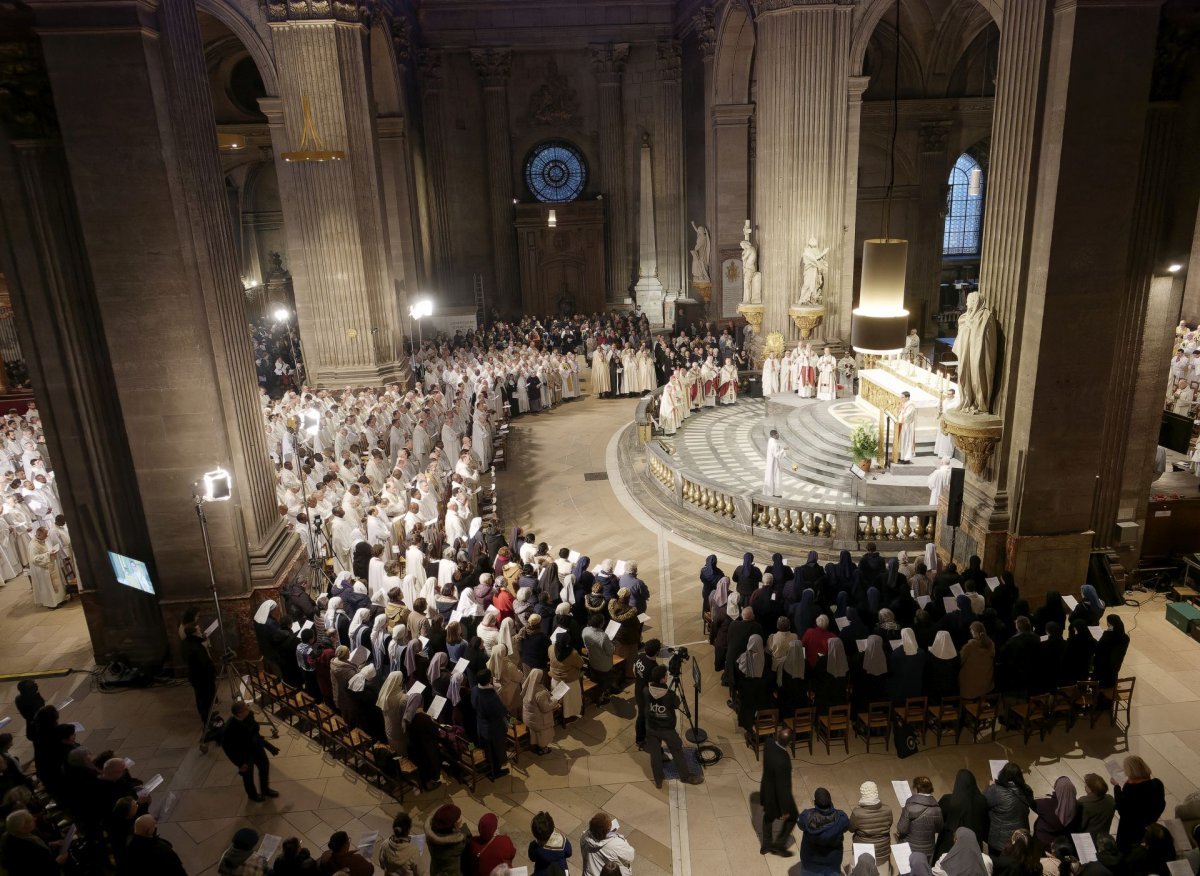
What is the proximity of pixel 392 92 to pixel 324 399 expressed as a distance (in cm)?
1167

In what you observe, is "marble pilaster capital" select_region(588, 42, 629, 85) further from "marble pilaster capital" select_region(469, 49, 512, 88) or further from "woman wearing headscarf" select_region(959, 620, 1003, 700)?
"woman wearing headscarf" select_region(959, 620, 1003, 700)

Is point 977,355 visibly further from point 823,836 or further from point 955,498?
point 823,836

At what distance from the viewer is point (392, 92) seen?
24500 mm

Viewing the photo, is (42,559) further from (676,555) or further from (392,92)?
(392,92)

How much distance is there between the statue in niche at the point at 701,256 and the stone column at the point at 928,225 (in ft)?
24.0

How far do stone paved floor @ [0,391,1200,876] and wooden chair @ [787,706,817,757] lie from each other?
18cm

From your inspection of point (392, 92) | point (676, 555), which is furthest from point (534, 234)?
point (676, 555)

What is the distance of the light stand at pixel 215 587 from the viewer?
878 cm

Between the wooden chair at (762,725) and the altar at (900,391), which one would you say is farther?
the altar at (900,391)

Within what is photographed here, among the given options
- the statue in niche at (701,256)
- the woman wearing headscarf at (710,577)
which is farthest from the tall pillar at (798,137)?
the woman wearing headscarf at (710,577)

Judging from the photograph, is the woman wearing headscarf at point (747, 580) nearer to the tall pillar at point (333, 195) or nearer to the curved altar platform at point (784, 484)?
the curved altar platform at point (784, 484)

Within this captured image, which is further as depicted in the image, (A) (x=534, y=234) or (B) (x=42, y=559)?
(A) (x=534, y=234)

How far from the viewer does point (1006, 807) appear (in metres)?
6.13

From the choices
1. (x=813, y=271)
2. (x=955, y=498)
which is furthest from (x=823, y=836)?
(x=813, y=271)
